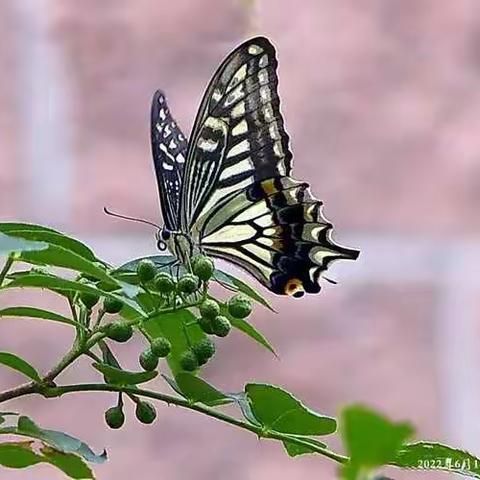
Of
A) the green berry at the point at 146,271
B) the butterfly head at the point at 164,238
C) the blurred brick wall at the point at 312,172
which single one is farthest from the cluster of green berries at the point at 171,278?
the blurred brick wall at the point at 312,172

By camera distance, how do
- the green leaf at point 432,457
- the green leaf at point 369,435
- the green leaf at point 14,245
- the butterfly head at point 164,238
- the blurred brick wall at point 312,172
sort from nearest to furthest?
the green leaf at point 369,435
the green leaf at point 14,245
the green leaf at point 432,457
the butterfly head at point 164,238
the blurred brick wall at point 312,172

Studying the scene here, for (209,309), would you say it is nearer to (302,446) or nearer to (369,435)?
(302,446)

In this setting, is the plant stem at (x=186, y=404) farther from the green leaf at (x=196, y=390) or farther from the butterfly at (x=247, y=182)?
the butterfly at (x=247, y=182)

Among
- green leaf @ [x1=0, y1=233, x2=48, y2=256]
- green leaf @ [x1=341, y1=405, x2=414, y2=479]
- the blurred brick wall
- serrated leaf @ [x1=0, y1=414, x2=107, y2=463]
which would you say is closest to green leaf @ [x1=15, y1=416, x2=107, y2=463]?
serrated leaf @ [x1=0, y1=414, x2=107, y2=463]

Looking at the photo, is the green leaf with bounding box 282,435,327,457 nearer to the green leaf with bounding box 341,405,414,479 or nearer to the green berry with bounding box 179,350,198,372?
the green berry with bounding box 179,350,198,372

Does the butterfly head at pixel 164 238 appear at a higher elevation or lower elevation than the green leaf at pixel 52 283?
higher

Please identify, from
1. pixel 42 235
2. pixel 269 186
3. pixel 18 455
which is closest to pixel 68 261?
pixel 42 235
